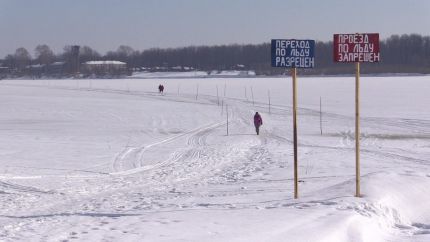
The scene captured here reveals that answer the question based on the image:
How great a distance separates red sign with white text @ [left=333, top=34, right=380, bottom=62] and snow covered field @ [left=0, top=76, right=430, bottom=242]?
243cm

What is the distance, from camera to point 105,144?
28.6 meters

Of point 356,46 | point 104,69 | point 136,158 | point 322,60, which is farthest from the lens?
point 104,69

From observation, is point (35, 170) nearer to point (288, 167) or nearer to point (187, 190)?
point (187, 190)

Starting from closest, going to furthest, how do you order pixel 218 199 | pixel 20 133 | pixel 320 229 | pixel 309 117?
pixel 320 229
pixel 218 199
pixel 20 133
pixel 309 117

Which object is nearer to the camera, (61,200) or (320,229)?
(320,229)

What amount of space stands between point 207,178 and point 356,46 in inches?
296

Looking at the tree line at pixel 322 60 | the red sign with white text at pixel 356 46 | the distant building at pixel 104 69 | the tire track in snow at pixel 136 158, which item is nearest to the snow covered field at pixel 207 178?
the tire track in snow at pixel 136 158

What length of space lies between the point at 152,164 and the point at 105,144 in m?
7.07

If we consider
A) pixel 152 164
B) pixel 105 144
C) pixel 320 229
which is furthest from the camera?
pixel 105 144

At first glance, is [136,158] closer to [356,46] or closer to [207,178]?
[207,178]

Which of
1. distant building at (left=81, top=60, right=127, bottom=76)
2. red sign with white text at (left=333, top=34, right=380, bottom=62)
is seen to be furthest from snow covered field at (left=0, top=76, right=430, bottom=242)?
distant building at (left=81, top=60, right=127, bottom=76)

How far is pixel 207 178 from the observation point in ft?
61.0

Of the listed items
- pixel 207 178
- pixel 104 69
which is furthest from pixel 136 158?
pixel 104 69

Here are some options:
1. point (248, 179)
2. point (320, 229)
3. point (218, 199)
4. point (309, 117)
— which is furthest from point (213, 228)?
point (309, 117)
